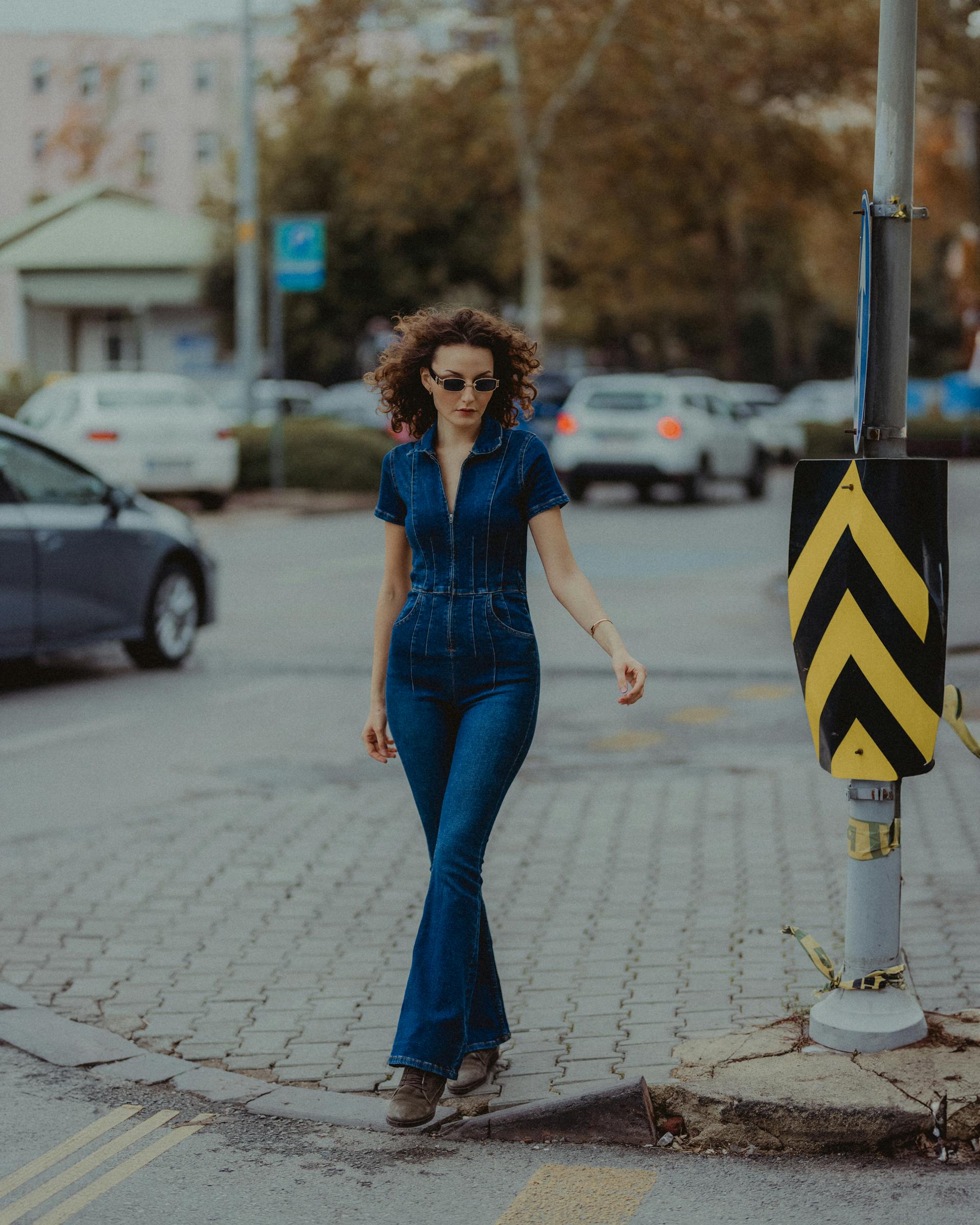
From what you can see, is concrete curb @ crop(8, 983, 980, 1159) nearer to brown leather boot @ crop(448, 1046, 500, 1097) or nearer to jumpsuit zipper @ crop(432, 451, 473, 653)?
brown leather boot @ crop(448, 1046, 500, 1097)

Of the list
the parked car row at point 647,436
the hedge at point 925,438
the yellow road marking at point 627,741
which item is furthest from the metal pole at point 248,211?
the yellow road marking at point 627,741

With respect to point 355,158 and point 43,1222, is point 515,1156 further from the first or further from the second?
point 355,158

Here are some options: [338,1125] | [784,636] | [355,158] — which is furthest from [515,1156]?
[355,158]

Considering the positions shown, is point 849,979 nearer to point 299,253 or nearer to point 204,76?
point 299,253

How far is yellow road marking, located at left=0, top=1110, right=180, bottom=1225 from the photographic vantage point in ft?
12.2

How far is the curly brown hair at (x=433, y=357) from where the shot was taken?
4.34 m

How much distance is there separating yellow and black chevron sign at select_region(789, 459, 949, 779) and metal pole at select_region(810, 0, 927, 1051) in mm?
136

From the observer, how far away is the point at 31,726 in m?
9.64

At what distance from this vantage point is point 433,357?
4.36 m

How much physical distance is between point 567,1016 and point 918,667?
135 cm

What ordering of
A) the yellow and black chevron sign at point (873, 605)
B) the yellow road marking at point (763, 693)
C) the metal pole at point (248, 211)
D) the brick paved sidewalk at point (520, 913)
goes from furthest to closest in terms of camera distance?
the metal pole at point (248, 211), the yellow road marking at point (763, 693), the brick paved sidewalk at point (520, 913), the yellow and black chevron sign at point (873, 605)


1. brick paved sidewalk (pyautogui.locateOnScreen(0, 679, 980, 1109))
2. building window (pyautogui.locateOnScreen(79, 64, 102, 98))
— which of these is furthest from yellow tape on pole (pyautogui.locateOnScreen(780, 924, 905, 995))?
building window (pyautogui.locateOnScreen(79, 64, 102, 98))

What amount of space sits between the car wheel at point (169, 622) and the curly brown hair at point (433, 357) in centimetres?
719

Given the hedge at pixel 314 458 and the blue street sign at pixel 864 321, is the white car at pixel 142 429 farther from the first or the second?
the blue street sign at pixel 864 321
